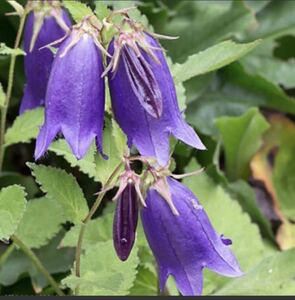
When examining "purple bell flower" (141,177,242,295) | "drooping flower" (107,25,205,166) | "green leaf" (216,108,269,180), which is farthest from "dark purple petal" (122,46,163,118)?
"green leaf" (216,108,269,180)

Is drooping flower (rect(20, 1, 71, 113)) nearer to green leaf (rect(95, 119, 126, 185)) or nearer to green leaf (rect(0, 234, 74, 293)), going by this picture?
green leaf (rect(95, 119, 126, 185))

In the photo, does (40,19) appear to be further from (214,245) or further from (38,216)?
(38,216)

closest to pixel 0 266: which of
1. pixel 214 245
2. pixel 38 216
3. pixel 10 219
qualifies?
pixel 38 216

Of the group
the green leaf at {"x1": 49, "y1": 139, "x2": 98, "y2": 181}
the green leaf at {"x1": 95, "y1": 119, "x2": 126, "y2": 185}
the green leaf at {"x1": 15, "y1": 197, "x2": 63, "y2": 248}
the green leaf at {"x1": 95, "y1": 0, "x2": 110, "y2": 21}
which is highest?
the green leaf at {"x1": 95, "y1": 0, "x2": 110, "y2": 21}

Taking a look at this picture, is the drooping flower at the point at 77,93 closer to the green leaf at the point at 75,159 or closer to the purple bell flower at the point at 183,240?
the purple bell flower at the point at 183,240

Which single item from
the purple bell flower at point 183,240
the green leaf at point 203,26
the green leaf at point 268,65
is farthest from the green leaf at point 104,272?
the green leaf at point 268,65

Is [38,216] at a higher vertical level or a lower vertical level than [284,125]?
higher

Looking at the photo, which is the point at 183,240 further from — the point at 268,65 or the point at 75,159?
the point at 268,65
